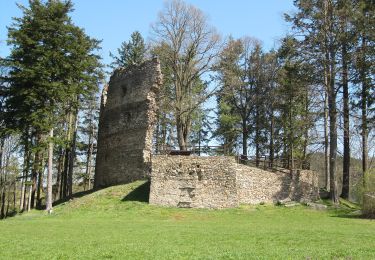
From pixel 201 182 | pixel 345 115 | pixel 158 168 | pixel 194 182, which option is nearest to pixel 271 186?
pixel 201 182

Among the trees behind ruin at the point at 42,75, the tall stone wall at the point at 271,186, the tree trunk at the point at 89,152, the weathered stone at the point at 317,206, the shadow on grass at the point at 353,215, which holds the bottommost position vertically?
the shadow on grass at the point at 353,215

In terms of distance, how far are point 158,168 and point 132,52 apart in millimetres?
20289

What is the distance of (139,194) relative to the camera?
991 inches

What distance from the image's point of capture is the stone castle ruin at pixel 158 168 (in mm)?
23672

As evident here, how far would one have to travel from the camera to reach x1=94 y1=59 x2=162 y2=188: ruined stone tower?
96.3ft

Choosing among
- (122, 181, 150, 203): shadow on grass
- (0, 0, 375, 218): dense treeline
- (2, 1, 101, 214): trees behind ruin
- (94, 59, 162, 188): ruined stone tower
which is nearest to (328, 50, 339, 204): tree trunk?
(0, 0, 375, 218): dense treeline

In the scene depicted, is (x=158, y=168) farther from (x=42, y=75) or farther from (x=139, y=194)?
(x=42, y=75)

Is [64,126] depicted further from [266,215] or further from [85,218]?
[266,215]

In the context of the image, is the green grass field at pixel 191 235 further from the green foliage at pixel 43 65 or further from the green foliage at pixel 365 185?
the green foliage at pixel 43 65

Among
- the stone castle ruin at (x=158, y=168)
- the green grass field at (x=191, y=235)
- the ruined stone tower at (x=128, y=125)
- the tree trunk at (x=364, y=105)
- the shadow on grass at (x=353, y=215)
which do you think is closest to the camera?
the green grass field at (x=191, y=235)

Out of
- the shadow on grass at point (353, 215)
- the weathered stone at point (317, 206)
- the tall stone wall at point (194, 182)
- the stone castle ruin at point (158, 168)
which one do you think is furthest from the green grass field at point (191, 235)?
the stone castle ruin at point (158, 168)

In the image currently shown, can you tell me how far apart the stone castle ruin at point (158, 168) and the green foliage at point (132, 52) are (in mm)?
8326

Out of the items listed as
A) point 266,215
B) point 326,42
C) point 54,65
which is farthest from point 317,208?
point 54,65

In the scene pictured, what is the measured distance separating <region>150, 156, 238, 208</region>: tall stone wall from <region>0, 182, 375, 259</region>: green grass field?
0.80 meters
